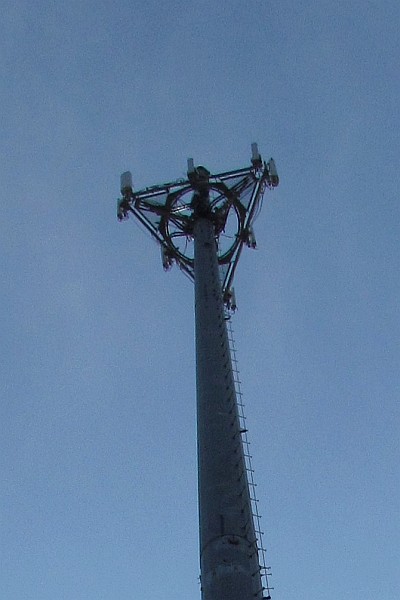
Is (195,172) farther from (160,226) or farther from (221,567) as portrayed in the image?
(221,567)

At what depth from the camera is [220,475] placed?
23.7 metres

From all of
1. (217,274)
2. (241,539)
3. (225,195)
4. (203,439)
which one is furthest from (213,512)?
(225,195)

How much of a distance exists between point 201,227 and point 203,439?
1243 centimetres

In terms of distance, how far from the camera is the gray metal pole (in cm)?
2142

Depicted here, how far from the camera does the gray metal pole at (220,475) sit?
843 inches

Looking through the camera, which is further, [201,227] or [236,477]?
[201,227]

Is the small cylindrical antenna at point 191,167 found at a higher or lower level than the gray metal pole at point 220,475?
higher

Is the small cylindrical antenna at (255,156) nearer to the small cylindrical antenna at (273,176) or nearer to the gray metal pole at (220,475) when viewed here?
the small cylindrical antenna at (273,176)

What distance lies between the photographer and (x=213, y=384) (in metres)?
26.6

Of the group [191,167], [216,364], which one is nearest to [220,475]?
[216,364]

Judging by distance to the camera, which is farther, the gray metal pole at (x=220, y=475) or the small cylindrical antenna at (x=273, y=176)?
the small cylindrical antenna at (x=273, y=176)

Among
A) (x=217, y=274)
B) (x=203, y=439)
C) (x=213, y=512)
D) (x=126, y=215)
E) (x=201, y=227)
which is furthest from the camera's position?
(x=126, y=215)

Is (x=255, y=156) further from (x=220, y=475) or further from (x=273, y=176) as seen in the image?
(x=220, y=475)

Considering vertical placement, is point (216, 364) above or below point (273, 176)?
below
